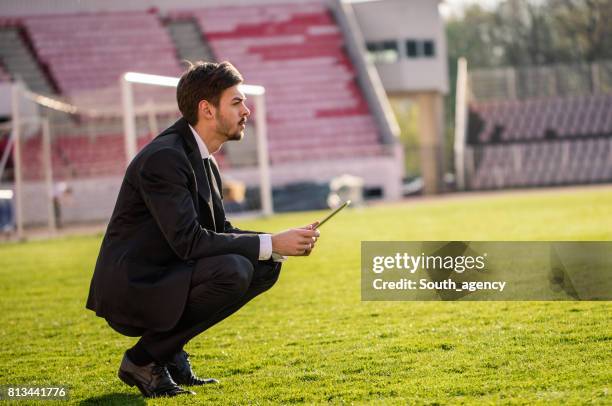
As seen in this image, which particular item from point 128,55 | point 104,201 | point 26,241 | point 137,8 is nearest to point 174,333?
point 26,241

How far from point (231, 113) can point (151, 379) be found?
1240mm

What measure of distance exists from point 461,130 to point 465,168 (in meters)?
1.87

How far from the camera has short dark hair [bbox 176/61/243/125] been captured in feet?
15.4

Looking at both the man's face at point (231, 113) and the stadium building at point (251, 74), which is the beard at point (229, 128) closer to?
the man's face at point (231, 113)

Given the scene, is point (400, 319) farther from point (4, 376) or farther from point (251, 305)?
point (4, 376)

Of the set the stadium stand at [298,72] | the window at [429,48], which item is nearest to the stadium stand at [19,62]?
the stadium stand at [298,72]

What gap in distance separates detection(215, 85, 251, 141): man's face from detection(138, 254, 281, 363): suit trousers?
591mm

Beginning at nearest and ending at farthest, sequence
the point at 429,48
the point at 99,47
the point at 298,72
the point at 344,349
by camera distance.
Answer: the point at 344,349
the point at 99,47
the point at 298,72
the point at 429,48

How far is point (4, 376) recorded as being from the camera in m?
5.53

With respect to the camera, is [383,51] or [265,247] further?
[383,51]

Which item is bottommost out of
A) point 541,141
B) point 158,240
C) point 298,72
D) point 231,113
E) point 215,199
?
point 541,141

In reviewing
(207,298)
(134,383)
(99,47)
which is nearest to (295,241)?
(207,298)

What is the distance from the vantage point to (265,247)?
4742mm

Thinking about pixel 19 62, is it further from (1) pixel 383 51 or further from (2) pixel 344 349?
(2) pixel 344 349
